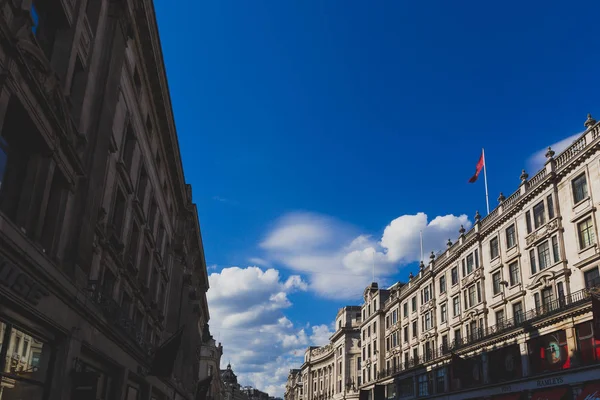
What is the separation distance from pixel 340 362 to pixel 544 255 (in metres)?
68.7

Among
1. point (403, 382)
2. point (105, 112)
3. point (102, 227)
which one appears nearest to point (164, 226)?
point (102, 227)

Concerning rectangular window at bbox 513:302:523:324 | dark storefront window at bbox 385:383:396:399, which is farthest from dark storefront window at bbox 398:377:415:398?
rectangular window at bbox 513:302:523:324

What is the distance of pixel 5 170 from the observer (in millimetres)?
12711

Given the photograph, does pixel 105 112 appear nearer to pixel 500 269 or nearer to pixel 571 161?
pixel 571 161

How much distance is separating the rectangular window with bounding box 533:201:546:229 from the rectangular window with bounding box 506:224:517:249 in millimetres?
3179

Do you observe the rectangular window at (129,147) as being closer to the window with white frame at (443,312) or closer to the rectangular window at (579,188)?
the rectangular window at (579,188)

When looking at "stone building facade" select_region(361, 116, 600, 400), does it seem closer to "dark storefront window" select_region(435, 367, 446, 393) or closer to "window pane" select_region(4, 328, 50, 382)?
"dark storefront window" select_region(435, 367, 446, 393)

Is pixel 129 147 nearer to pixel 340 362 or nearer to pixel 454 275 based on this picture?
pixel 454 275

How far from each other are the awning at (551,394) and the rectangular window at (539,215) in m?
11.8

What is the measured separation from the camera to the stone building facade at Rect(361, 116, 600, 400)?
3643 centimetres

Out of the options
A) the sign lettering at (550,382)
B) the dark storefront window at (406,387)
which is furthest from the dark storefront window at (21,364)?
the dark storefront window at (406,387)

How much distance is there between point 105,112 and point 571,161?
3213cm

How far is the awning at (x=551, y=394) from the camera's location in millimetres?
36531

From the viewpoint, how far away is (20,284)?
468 inches
